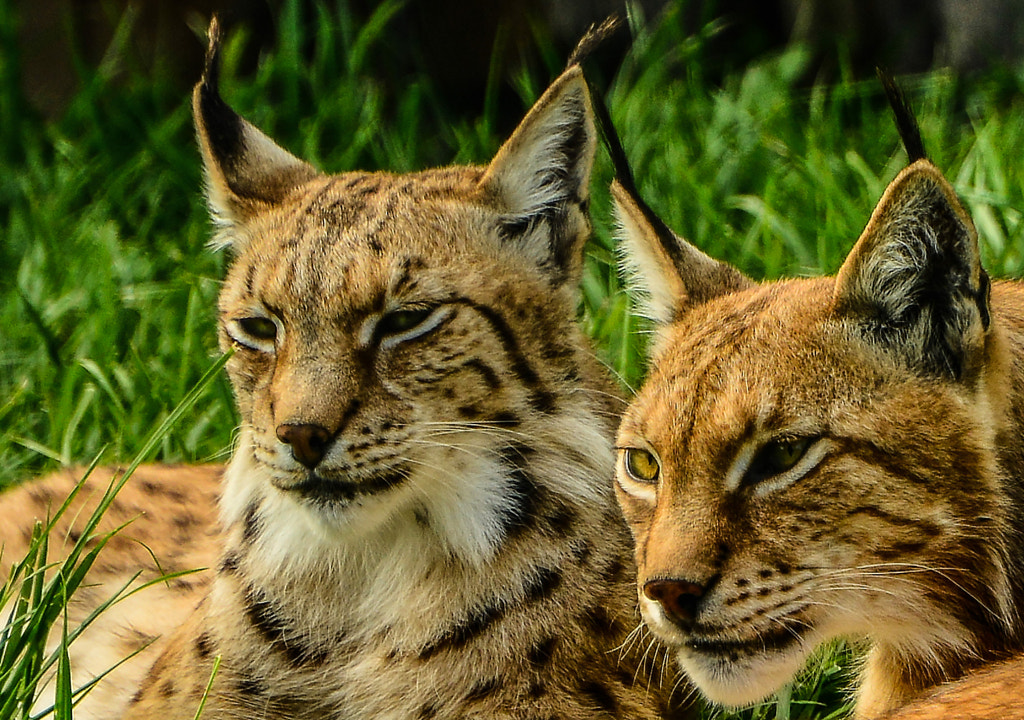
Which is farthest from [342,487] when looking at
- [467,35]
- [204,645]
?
[467,35]

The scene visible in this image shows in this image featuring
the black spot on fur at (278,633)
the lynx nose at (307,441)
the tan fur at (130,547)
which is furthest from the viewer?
the tan fur at (130,547)

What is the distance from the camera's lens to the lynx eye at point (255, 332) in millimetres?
4312

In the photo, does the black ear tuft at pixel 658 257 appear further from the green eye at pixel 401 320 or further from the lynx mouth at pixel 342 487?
the lynx mouth at pixel 342 487

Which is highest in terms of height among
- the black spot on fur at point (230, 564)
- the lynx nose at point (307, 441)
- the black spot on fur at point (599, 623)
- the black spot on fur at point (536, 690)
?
the lynx nose at point (307, 441)

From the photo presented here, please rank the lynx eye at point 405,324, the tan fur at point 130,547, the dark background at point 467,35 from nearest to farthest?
1. the lynx eye at point 405,324
2. the tan fur at point 130,547
3. the dark background at point 467,35

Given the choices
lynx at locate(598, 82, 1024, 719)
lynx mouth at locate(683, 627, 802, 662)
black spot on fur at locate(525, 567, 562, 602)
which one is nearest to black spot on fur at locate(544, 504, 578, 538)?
black spot on fur at locate(525, 567, 562, 602)

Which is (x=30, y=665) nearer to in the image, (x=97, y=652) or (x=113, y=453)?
(x=97, y=652)

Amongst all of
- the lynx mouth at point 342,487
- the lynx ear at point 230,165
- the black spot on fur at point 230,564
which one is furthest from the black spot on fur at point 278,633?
the lynx ear at point 230,165

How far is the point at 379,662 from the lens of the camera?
422 cm

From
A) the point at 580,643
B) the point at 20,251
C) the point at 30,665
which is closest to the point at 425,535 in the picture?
the point at 580,643

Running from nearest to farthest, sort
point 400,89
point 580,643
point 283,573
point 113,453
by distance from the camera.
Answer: point 580,643 → point 283,573 → point 113,453 → point 400,89

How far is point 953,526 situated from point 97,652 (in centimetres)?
310

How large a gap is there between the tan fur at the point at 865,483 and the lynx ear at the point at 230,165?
1.73 m

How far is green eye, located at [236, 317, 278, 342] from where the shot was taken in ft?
14.1
